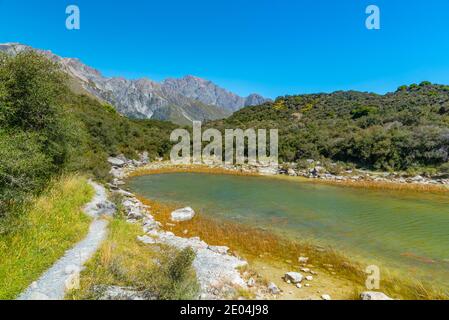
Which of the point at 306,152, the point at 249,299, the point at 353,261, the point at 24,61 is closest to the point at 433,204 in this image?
the point at 353,261

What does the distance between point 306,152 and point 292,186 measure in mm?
14179

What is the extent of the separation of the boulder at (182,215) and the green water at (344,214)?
1313 mm

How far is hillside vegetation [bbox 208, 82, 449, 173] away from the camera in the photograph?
2818cm

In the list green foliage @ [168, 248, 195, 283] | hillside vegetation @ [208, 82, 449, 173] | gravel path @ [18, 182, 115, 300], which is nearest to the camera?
gravel path @ [18, 182, 115, 300]

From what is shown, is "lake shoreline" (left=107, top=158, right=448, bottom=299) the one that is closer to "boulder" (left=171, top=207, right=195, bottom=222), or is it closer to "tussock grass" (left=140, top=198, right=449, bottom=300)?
"tussock grass" (left=140, top=198, right=449, bottom=300)

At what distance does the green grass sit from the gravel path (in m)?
0.19

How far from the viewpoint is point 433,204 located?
17.1 metres

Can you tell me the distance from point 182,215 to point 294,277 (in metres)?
7.99

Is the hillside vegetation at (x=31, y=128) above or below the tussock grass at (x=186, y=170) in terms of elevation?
above

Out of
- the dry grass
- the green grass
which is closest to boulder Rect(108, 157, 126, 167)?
the dry grass

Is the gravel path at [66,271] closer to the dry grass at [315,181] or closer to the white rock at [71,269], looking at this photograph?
the white rock at [71,269]

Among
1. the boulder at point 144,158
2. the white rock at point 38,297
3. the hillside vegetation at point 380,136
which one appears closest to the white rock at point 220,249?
the white rock at point 38,297

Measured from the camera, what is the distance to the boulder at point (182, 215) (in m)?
14.3

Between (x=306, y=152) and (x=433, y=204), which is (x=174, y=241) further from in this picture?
(x=306, y=152)
